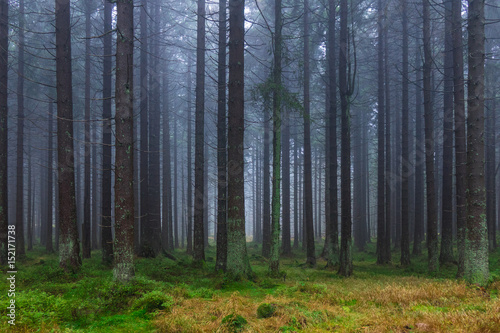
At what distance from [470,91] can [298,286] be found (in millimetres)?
7097

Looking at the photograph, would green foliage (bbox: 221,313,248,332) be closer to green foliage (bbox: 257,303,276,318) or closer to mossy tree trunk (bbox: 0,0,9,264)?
green foliage (bbox: 257,303,276,318)

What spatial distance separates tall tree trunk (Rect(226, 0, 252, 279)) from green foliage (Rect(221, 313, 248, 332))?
455 centimetres

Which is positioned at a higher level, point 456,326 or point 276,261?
point 456,326

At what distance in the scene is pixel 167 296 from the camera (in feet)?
22.1

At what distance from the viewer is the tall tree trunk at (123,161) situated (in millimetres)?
7891

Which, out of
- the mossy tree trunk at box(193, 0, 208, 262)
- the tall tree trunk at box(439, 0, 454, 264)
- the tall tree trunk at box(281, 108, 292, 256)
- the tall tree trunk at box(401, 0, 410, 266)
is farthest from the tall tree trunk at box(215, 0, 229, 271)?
the tall tree trunk at box(439, 0, 454, 264)

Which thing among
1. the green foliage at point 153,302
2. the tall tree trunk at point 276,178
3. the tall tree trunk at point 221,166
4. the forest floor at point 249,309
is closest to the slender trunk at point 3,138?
the forest floor at point 249,309

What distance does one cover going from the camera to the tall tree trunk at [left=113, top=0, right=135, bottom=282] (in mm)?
7891

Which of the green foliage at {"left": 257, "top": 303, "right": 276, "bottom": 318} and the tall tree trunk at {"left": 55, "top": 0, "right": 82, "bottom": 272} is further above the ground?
the tall tree trunk at {"left": 55, "top": 0, "right": 82, "bottom": 272}

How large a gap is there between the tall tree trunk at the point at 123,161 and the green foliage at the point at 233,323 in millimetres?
3322

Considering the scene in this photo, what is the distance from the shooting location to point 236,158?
10.4 meters

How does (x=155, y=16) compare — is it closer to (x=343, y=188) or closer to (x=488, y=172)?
(x=343, y=188)

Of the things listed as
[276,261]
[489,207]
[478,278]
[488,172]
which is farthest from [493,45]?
[276,261]

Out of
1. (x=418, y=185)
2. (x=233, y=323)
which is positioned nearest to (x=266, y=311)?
(x=233, y=323)
